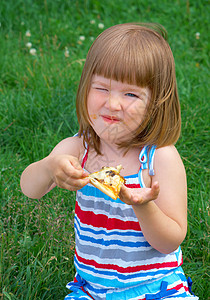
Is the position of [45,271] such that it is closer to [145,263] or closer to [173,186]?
[145,263]

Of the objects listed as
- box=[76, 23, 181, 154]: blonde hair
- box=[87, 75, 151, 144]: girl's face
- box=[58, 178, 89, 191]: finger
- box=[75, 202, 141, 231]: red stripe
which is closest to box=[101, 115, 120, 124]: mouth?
box=[87, 75, 151, 144]: girl's face

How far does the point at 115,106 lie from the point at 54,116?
5.21 feet

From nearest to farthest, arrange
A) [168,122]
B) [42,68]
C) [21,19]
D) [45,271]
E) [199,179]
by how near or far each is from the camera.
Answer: [168,122] < [45,271] < [199,179] < [42,68] < [21,19]

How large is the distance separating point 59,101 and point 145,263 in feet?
5.23

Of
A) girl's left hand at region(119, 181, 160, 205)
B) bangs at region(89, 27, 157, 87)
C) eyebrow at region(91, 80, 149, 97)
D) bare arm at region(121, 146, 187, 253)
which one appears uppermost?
bangs at region(89, 27, 157, 87)

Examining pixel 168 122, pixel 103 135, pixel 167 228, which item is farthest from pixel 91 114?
pixel 167 228

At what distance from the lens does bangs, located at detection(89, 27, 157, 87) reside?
1.47 metres

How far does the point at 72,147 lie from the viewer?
68.6 inches

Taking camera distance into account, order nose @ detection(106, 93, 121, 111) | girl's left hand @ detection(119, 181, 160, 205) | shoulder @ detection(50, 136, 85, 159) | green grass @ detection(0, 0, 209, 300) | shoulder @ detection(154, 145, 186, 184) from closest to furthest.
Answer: girl's left hand @ detection(119, 181, 160, 205) → nose @ detection(106, 93, 121, 111) → shoulder @ detection(154, 145, 186, 184) → shoulder @ detection(50, 136, 85, 159) → green grass @ detection(0, 0, 209, 300)

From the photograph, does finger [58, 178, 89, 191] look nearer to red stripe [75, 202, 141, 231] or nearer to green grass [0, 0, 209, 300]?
red stripe [75, 202, 141, 231]

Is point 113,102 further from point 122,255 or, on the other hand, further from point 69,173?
point 122,255

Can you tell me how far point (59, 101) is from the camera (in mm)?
3004

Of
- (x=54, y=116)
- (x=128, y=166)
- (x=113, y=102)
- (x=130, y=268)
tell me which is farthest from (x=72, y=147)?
(x=54, y=116)

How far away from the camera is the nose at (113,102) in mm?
1449
